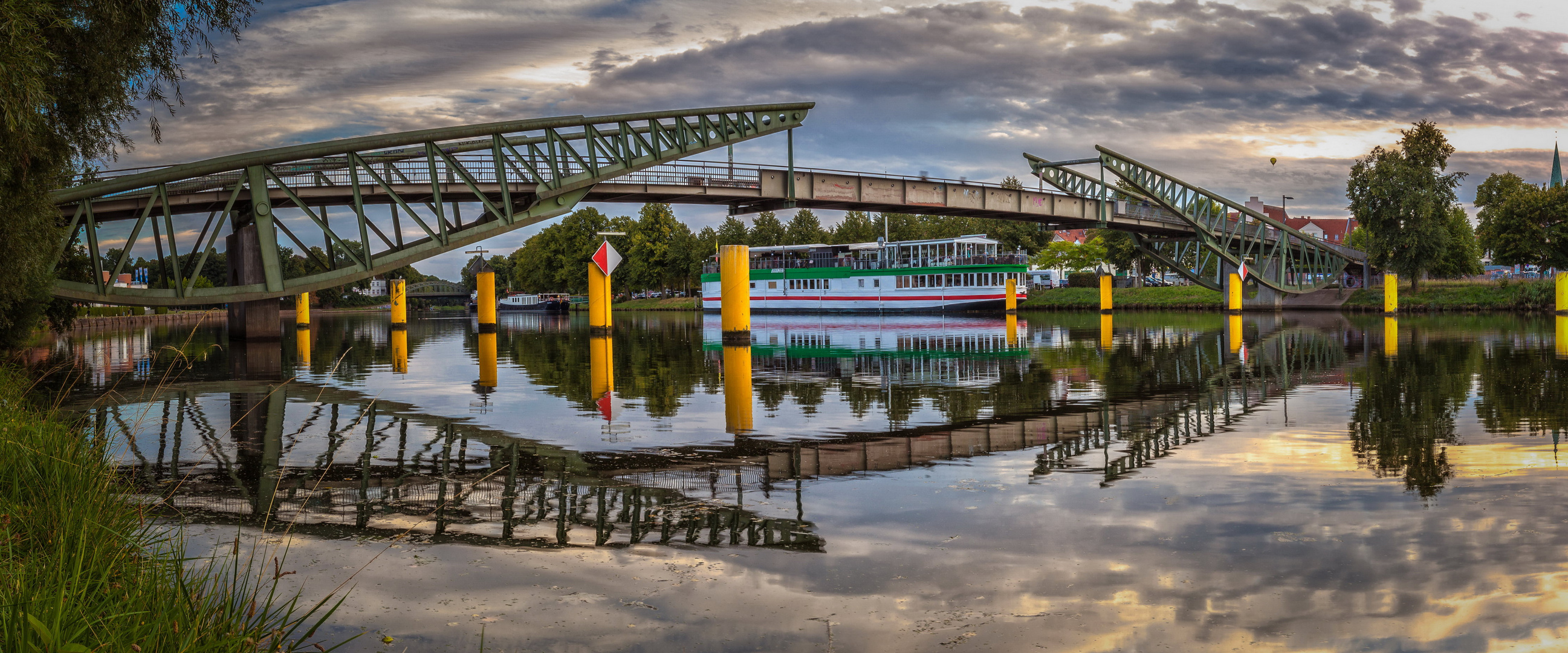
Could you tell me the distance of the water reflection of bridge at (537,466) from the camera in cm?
645

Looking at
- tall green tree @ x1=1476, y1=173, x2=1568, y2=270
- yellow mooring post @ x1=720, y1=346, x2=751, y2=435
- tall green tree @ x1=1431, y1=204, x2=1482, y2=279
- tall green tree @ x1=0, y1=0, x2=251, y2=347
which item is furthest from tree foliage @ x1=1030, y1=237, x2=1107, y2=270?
tall green tree @ x1=0, y1=0, x2=251, y2=347

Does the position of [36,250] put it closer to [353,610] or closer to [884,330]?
[353,610]

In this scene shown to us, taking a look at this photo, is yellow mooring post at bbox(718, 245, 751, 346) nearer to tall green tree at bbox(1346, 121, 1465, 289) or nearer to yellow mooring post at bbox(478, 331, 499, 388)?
yellow mooring post at bbox(478, 331, 499, 388)

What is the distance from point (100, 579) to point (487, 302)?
42471mm

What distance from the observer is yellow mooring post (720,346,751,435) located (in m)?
11.7

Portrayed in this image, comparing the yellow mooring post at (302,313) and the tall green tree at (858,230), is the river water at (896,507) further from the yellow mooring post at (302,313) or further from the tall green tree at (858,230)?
the tall green tree at (858,230)

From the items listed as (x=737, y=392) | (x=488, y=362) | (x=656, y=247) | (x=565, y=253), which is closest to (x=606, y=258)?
(x=488, y=362)

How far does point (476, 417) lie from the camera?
41.0ft

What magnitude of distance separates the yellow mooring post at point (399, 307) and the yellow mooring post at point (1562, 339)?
4712 centimetres

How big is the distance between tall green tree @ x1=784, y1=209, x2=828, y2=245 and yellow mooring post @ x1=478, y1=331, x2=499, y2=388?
5894 cm

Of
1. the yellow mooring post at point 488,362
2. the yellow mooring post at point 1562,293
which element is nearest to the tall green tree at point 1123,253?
the yellow mooring post at point 1562,293

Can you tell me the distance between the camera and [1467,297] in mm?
58875

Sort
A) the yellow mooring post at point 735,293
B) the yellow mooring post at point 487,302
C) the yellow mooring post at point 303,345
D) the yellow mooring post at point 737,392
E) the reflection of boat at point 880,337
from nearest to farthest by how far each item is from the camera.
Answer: the yellow mooring post at point 737,392
the yellow mooring post at point 303,345
the reflection of boat at point 880,337
the yellow mooring post at point 735,293
the yellow mooring post at point 487,302

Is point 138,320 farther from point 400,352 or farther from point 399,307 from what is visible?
point 400,352
